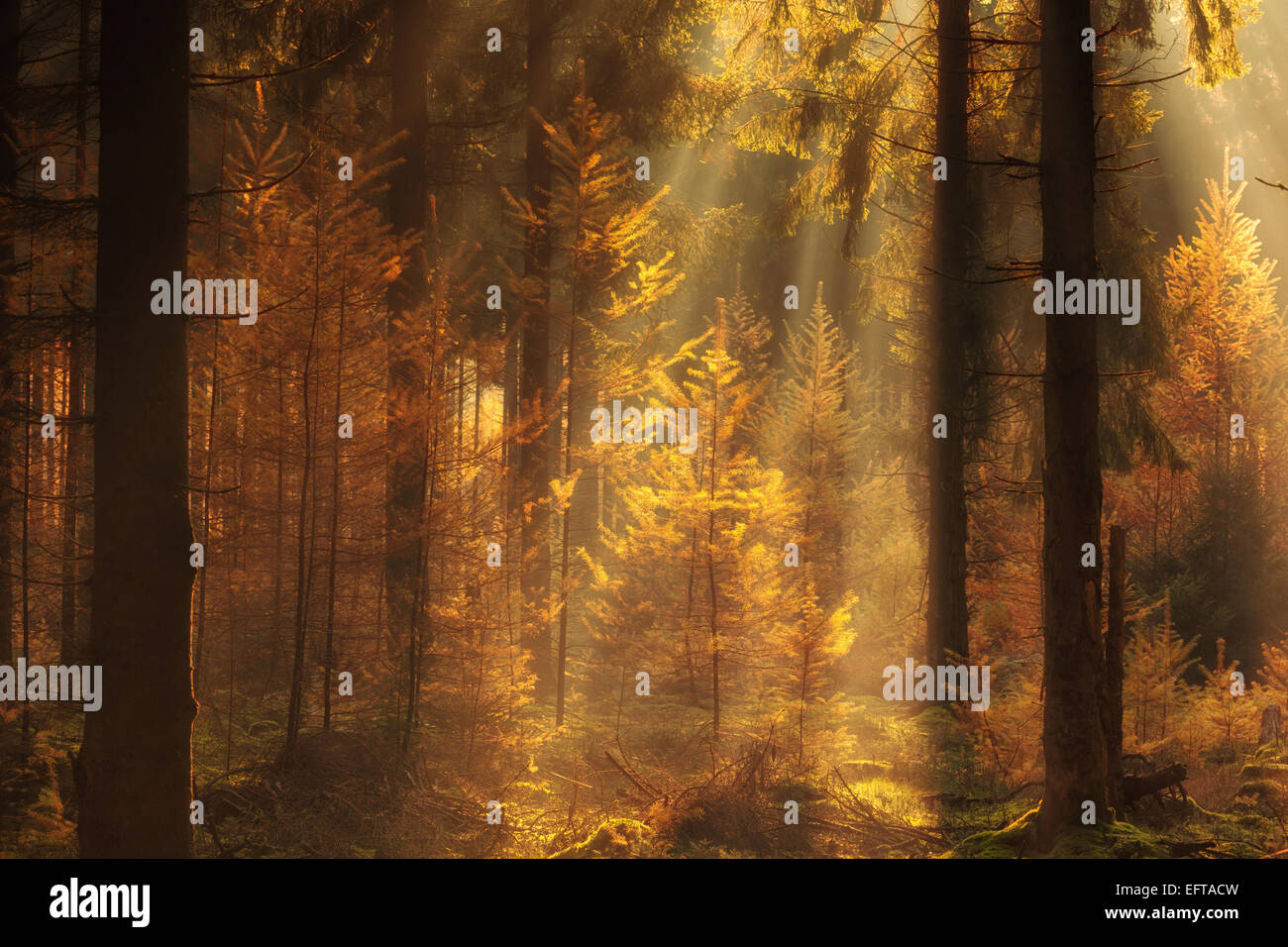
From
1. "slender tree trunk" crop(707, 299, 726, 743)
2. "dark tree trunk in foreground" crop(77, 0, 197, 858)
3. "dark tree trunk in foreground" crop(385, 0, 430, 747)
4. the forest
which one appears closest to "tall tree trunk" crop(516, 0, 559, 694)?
the forest

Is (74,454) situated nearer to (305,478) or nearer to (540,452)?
(305,478)

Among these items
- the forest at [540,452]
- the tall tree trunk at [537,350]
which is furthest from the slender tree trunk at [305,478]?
the tall tree trunk at [537,350]

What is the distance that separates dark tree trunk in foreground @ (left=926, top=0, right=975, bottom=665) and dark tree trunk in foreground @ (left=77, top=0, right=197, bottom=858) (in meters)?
9.66

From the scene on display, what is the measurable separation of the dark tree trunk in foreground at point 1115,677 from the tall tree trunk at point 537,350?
20.3ft

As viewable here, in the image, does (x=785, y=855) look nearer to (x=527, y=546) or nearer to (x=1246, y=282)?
(x=527, y=546)

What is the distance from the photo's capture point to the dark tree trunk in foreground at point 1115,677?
7203 mm

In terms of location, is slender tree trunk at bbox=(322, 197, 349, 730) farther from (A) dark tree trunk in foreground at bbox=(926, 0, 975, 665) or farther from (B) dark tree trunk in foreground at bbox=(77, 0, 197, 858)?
→ (A) dark tree trunk in foreground at bbox=(926, 0, 975, 665)

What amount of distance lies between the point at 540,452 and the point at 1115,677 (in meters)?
7.68

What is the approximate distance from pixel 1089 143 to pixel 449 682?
8024mm

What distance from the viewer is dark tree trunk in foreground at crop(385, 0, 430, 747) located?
1015 centimetres

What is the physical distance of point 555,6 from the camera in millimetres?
13391

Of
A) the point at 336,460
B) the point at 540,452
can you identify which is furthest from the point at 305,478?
the point at 540,452

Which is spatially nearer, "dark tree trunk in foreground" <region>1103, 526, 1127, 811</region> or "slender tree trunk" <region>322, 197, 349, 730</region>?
"dark tree trunk in foreground" <region>1103, 526, 1127, 811</region>

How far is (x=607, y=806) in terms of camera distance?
945cm
